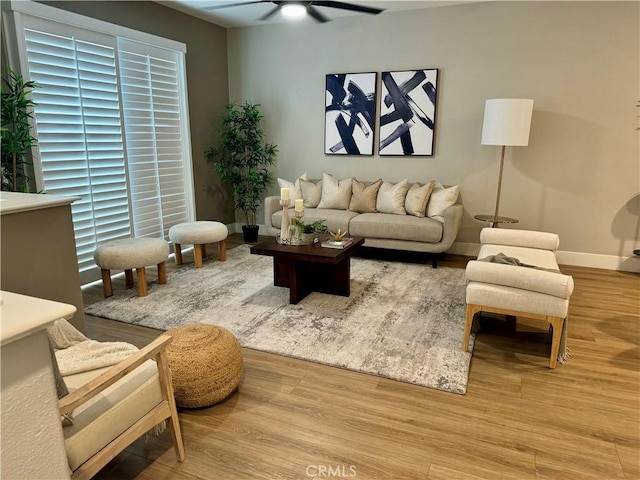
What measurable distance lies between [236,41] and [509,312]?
16.9ft

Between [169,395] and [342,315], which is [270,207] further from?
[169,395]

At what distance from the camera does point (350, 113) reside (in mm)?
5402

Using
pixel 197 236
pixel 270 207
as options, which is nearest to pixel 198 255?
pixel 197 236

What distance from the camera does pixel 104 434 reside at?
1.54m

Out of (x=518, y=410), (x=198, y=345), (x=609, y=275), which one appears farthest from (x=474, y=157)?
(x=198, y=345)

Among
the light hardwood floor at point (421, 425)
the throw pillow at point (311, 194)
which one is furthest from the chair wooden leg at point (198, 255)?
the light hardwood floor at point (421, 425)

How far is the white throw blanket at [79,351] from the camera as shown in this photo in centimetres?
173

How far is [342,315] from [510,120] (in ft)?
8.55

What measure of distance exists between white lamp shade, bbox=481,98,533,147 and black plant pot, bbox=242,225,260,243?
123 inches

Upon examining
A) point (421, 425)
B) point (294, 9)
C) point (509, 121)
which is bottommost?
point (421, 425)

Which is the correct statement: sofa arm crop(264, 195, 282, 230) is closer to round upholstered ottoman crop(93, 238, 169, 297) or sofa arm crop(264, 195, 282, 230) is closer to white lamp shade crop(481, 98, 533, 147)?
round upholstered ottoman crop(93, 238, 169, 297)

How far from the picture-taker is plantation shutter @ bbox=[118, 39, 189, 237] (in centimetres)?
446

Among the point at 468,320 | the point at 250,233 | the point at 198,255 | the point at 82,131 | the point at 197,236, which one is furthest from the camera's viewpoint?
the point at 250,233

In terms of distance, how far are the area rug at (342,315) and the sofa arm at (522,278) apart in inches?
20.9
